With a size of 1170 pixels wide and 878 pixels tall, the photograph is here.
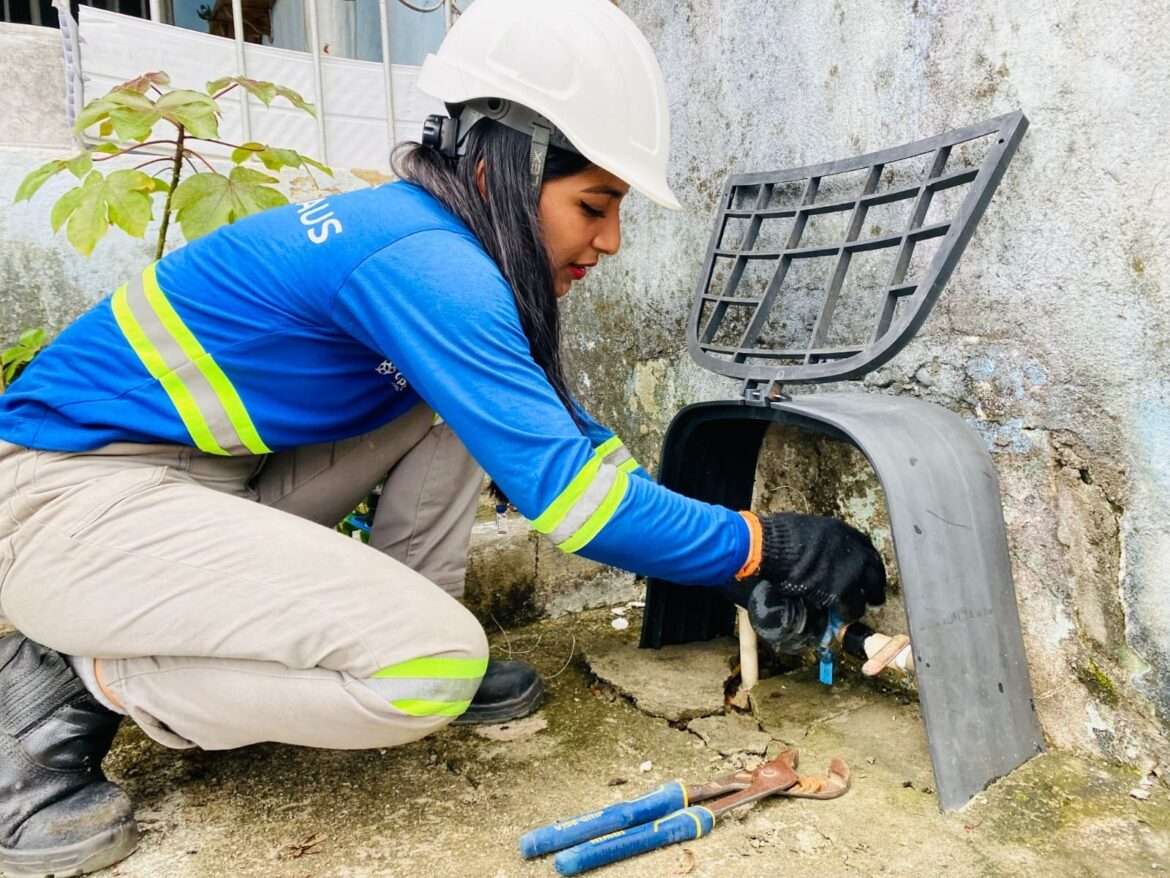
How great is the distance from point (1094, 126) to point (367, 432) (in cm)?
130

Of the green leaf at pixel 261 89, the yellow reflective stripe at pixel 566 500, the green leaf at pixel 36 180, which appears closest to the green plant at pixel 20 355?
the green leaf at pixel 36 180

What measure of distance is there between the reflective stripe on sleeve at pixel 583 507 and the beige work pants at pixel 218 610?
234mm

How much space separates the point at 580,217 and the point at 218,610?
797mm

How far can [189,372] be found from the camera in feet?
4.80

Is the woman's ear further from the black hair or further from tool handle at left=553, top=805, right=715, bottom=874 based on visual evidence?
tool handle at left=553, top=805, right=715, bottom=874

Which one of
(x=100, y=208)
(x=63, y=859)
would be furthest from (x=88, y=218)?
(x=63, y=859)

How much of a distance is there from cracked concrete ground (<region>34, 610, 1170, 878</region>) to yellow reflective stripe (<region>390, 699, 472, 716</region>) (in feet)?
0.59

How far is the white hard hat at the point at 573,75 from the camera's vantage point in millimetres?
1444

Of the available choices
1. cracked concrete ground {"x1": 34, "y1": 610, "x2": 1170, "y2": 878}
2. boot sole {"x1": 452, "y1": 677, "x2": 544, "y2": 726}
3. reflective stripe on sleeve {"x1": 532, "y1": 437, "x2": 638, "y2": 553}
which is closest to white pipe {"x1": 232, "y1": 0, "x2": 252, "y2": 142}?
cracked concrete ground {"x1": 34, "y1": 610, "x2": 1170, "y2": 878}

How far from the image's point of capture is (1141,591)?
143 cm

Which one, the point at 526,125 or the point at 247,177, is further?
the point at 247,177

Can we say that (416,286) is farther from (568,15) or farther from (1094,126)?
(1094,126)

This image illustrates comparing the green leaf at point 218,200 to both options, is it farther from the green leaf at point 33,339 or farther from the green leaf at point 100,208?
the green leaf at point 33,339

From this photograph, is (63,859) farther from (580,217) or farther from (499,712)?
(580,217)
